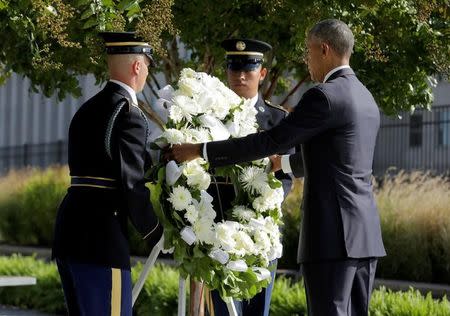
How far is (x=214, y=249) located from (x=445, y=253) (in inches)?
262

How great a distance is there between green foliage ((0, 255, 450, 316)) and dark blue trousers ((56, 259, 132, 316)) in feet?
10.7

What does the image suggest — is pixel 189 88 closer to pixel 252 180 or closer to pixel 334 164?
pixel 252 180

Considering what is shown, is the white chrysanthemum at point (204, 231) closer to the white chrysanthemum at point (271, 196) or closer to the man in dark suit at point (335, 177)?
the white chrysanthemum at point (271, 196)

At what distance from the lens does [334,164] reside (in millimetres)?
5219

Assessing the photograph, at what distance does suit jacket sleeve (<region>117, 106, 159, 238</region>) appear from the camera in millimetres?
5273

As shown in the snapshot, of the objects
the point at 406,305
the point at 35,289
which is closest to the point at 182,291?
the point at 406,305

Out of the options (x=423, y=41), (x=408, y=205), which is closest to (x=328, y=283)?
(x=423, y=41)

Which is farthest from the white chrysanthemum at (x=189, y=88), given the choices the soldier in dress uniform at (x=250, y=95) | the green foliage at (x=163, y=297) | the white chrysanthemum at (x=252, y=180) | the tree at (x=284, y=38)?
the green foliage at (x=163, y=297)

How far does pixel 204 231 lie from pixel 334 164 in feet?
2.54

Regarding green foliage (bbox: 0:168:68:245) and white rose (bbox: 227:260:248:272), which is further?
green foliage (bbox: 0:168:68:245)

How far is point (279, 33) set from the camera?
9.28 metres

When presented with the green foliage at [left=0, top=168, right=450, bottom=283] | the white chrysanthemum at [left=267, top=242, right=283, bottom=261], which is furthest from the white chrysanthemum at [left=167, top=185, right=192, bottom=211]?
the green foliage at [left=0, top=168, right=450, bottom=283]

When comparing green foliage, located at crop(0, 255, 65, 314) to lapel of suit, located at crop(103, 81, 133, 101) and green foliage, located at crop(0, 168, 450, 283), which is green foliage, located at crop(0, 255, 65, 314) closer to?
green foliage, located at crop(0, 168, 450, 283)

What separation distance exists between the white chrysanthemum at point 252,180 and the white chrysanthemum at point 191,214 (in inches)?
15.4
